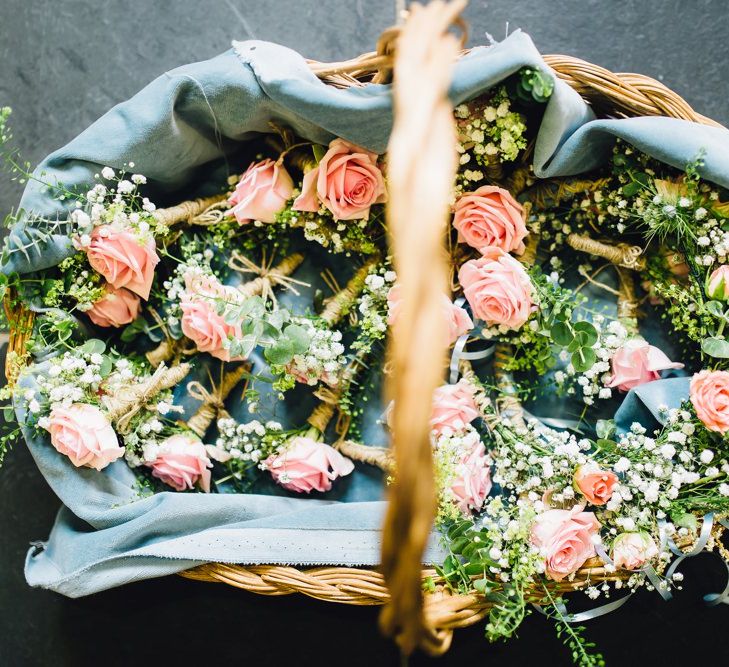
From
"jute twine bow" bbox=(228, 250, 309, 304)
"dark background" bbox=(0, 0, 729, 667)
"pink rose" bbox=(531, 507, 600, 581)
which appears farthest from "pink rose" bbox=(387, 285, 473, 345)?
"dark background" bbox=(0, 0, 729, 667)

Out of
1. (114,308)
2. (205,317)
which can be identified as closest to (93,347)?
(114,308)

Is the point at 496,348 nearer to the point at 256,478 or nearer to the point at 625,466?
the point at 625,466

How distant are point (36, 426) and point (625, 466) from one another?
96cm

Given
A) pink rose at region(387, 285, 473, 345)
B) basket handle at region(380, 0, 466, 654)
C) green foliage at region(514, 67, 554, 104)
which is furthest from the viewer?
pink rose at region(387, 285, 473, 345)

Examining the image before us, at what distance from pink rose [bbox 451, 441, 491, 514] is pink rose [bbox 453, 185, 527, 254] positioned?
345 millimetres

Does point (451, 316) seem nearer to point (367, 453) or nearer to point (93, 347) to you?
point (367, 453)

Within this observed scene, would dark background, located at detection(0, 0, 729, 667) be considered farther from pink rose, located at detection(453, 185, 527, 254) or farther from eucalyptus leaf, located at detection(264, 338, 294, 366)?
eucalyptus leaf, located at detection(264, 338, 294, 366)

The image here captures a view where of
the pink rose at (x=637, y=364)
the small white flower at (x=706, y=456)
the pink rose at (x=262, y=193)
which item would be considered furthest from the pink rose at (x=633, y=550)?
the pink rose at (x=262, y=193)

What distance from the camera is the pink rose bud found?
1.08 m

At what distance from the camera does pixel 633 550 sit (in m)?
1.08

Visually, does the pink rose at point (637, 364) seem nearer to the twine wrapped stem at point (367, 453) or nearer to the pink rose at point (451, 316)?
the pink rose at point (451, 316)

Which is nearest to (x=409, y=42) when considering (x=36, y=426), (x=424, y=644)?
(x=424, y=644)

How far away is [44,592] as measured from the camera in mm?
1424

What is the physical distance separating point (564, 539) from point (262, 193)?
0.75 meters
